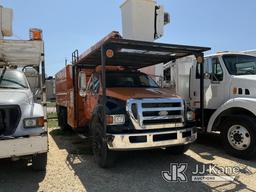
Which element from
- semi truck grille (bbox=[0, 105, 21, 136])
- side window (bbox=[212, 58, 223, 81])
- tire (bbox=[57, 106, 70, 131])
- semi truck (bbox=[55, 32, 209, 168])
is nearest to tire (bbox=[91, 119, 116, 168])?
semi truck (bbox=[55, 32, 209, 168])

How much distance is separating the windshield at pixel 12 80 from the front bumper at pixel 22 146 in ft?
5.69

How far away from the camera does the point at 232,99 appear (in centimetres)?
637

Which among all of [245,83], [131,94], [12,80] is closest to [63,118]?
[12,80]

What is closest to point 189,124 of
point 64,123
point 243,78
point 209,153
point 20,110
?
point 209,153

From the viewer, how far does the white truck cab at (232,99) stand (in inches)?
235

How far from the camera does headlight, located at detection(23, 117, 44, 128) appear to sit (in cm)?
458

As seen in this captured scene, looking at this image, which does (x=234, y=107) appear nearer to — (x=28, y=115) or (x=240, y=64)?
(x=240, y=64)

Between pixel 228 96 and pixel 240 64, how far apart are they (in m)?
0.95

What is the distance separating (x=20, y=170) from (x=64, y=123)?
4885 millimetres

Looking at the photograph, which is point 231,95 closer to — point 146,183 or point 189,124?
point 189,124

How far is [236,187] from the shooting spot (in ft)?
14.7

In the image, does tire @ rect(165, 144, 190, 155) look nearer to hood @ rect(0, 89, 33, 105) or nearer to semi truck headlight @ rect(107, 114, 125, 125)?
semi truck headlight @ rect(107, 114, 125, 125)

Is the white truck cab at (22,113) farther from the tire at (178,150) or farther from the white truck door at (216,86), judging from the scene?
the white truck door at (216,86)

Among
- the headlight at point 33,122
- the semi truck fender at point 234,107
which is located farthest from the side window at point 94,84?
the semi truck fender at point 234,107
